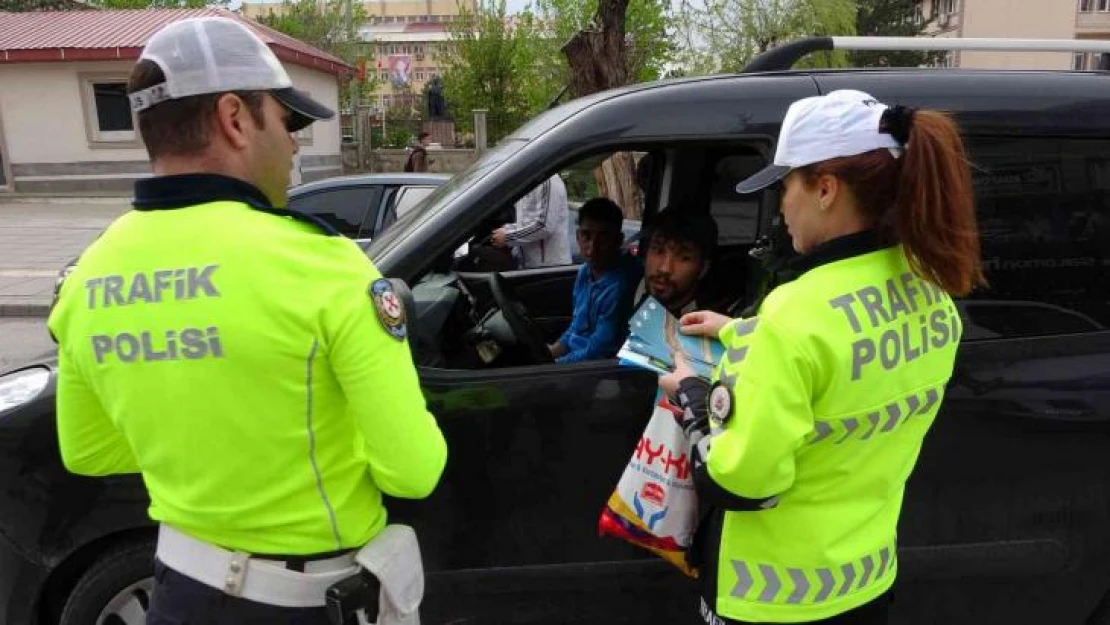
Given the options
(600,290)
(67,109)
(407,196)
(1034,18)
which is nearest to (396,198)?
(407,196)

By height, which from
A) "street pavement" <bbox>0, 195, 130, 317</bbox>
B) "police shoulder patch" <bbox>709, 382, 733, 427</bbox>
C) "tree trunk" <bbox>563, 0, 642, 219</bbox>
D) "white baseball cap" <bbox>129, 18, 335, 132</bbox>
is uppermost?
"tree trunk" <bbox>563, 0, 642, 219</bbox>

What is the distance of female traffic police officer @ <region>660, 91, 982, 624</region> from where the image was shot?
4.59 ft

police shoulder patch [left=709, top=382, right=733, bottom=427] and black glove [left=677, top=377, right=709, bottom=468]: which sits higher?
police shoulder patch [left=709, top=382, right=733, bottom=427]

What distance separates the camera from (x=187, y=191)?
4.14ft

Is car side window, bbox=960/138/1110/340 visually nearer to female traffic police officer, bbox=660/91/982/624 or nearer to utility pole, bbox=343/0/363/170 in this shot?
female traffic police officer, bbox=660/91/982/624

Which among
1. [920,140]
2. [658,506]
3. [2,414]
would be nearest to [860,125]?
[920,140]

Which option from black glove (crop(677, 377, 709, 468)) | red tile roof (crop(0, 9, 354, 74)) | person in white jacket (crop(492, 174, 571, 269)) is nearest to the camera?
black glove (crop(677, 377, 709, 468))

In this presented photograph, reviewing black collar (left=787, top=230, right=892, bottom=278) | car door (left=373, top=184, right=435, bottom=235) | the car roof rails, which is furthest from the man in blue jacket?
car door (left=373, top=184, right=435, bottom=235)

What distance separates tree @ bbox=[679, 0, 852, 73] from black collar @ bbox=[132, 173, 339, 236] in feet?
71.1

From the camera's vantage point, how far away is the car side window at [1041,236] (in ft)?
7.39

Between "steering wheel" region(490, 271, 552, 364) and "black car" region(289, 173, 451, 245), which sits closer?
"steering wheel" region(490, 271, 552, 364)

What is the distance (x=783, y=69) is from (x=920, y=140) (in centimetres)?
129

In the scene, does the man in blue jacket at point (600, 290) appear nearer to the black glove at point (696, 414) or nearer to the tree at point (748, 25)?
the black glove at point (696, 414)

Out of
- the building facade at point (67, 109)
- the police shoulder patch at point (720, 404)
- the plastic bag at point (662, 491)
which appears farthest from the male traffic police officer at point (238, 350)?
the building facade at point (67, 109)
